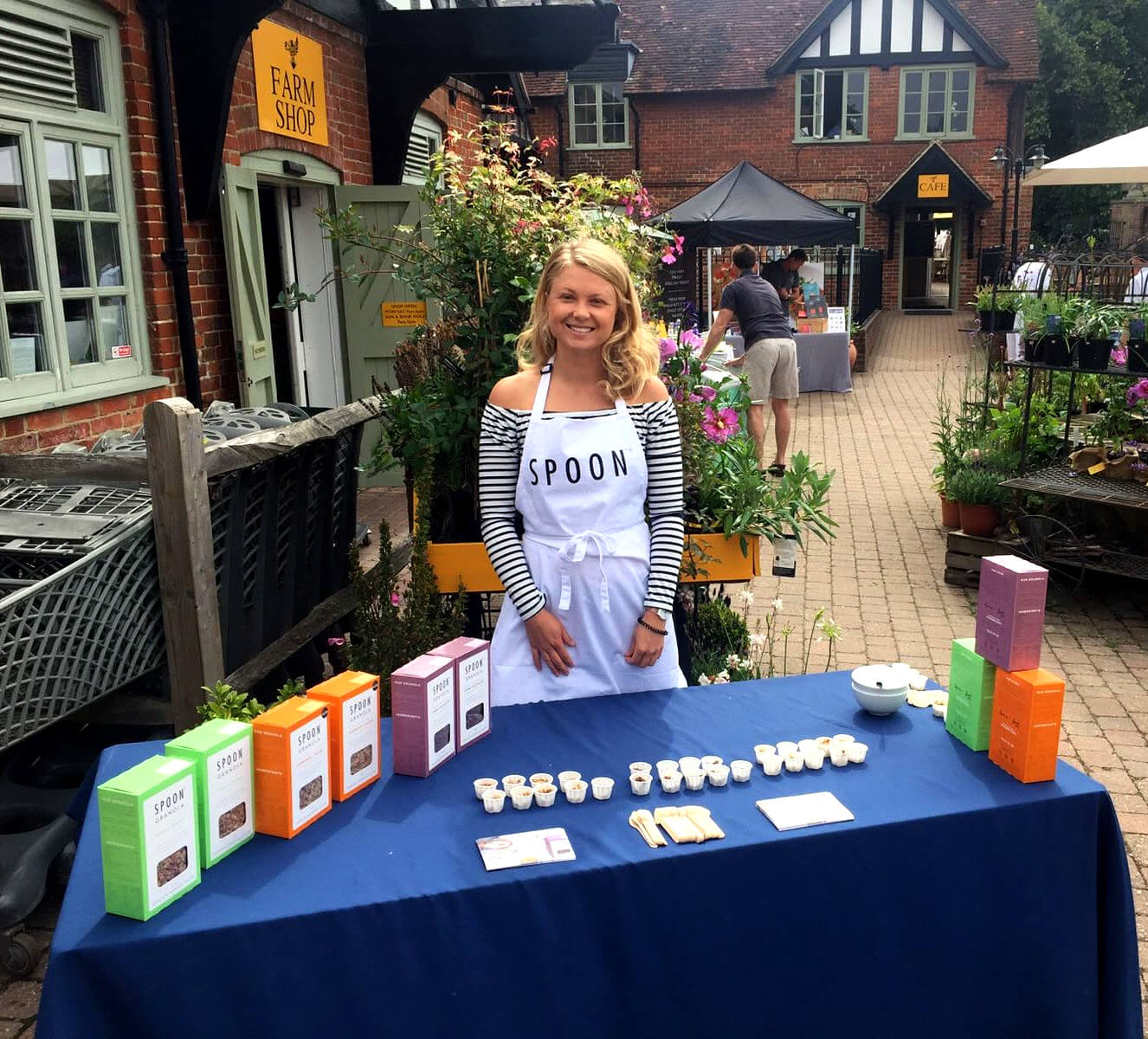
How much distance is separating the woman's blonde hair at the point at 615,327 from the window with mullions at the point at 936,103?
998 inches

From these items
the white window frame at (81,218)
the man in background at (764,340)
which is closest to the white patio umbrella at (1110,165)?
the man in background at (764,340)

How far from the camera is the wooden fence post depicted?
131 inches

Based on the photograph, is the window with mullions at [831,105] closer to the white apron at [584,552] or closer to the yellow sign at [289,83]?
the yellow sign at [289,83]

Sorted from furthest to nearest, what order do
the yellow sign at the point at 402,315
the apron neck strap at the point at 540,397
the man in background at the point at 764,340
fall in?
1. the man in background at the point at 764,340
2. the yellow sign at the point at 402,315
3. the apron neck strap at the point at 540,397

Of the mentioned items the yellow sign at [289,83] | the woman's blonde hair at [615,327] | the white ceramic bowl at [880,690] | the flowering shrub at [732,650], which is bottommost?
the flowering shrub at [732,650]

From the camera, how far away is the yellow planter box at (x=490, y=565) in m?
3.65

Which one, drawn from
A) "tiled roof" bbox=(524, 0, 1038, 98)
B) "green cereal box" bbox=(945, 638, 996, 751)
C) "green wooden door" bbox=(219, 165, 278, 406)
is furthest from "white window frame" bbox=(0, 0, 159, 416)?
"tiled roof" bbox=(524, 0, 1038, 98)

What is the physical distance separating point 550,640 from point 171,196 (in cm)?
→ 412

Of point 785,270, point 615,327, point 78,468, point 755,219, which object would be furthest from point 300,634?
point 755,219

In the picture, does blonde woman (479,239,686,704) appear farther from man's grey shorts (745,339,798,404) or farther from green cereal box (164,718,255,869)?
man's grey shorts (745,339,798,404)

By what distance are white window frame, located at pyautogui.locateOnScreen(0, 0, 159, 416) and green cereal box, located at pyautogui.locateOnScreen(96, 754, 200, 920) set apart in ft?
10.9

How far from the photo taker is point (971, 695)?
2400 millimetres

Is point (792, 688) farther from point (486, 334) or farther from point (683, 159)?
point (683, 159)

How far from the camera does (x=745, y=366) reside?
9.95 metres
